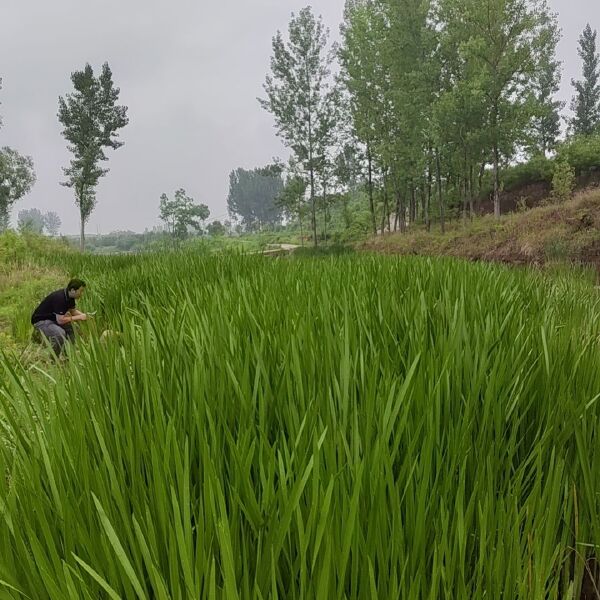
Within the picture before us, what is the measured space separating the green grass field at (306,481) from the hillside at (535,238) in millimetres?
9106

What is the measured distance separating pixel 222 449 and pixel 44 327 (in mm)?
5265

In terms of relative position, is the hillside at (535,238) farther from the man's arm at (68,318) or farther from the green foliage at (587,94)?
the green foliage at (587,94)

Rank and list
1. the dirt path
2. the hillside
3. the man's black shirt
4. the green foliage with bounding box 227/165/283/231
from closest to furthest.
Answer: the man's black shirt, the dirt path, the hillside, the green foliage with bounding box 227/165/283/231

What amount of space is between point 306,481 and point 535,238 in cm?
1443

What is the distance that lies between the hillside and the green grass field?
911 centimetres

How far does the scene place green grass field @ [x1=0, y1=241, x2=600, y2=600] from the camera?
22.0 inches

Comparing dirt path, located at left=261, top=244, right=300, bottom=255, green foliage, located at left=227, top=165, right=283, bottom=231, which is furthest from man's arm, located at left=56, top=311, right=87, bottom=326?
green foliage, located at left=227, top=165, right=283, bottom=231

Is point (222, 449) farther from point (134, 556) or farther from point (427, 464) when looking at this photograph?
point (427, 464)

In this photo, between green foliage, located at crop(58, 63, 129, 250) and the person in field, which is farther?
green foliage, located at crop(58, 63, 129, 250)

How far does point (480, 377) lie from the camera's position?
104 cm

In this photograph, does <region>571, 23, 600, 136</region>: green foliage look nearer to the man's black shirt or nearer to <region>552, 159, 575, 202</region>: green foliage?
<region>552, 159, 575, 202</region>: green foliage

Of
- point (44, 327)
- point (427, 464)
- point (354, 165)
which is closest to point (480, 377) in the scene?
point (427, 464)

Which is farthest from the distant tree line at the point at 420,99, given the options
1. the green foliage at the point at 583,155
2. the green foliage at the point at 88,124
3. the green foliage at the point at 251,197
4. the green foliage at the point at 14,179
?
the green foliage at the point at 251,197

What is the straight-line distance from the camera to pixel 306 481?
2.05 ft
